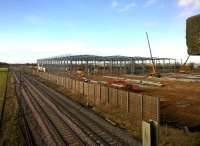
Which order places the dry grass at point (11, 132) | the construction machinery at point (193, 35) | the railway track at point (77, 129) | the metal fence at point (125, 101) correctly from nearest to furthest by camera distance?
the construction machinery at point (193, 35) < the railway track at point (77, 129) < the dry grass at point (11, 132) < the metal fence at point (125, 101)

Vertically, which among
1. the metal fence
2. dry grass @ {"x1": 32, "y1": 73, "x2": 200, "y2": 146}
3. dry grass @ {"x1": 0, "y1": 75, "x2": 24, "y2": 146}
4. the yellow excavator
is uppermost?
the yellow excavator

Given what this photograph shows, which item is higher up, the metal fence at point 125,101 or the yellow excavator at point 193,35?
the yellow excavator at point 193,35

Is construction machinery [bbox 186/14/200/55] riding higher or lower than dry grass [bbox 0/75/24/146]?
higher

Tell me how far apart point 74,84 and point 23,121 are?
1716 centimetres

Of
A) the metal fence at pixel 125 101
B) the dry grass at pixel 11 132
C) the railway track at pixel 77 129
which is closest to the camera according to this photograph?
the railway track at pixel 77 129

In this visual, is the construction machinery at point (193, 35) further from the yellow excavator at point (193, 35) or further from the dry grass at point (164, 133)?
the dry grass at point (164, 133)

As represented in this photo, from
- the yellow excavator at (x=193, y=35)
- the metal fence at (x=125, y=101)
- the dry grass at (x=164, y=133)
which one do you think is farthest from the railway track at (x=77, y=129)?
the yellow excavator at (x=193, y=35)

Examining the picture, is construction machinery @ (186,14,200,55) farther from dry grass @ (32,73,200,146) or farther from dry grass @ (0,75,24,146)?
dry grass @ (0,75,24,146)

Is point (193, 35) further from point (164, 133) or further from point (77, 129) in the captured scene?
point (77, 129)

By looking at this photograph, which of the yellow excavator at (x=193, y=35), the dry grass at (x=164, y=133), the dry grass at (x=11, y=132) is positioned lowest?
the dry grass at (x=11, y=132)

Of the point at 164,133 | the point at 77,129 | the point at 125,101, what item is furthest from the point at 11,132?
the point at 164,133

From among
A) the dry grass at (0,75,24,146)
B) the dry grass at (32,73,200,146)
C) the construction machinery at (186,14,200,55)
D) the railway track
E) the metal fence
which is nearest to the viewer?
the construction machinery at (186,14,200,55)

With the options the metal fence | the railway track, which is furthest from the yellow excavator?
the railway track

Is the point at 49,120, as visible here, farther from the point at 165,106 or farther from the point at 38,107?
the point at 165,106
